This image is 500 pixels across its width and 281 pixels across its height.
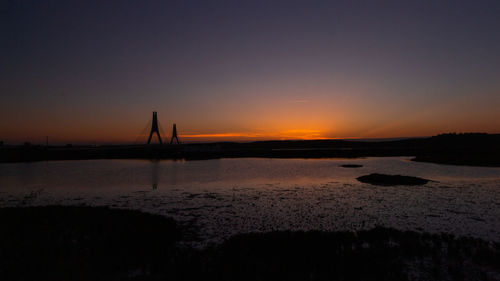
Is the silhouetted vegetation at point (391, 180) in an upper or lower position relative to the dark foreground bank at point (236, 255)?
lower

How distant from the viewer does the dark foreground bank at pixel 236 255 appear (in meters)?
8.02

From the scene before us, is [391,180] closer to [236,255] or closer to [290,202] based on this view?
[290,202]

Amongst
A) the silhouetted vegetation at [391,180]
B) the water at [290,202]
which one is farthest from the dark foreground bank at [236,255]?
the silhouetted vegetation at [391,180]

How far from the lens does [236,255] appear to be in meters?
9.30

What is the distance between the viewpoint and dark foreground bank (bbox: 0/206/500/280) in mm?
8023

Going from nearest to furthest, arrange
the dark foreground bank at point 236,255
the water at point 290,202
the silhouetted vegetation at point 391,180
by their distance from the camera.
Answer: the dark foreground bank at point 236,255
the water at point 290,202
the silhouetted vegetation at point 391,180

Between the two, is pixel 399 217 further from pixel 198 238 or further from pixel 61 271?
pixel 61 271

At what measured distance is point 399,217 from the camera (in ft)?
47.5

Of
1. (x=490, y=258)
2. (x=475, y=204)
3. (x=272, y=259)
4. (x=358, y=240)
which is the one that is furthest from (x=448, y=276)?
(x=475, y=204)

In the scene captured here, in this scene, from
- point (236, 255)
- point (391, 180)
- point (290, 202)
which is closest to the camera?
point (236, 255)

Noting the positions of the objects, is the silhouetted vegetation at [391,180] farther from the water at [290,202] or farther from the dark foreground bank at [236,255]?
the dark foreground bank at [236,255]

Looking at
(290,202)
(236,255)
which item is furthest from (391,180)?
(236,255)

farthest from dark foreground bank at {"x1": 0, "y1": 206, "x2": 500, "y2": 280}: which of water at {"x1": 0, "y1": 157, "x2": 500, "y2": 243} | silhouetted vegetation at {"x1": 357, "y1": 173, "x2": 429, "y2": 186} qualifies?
silhouetted vegetation at {"x1": 357, "y1": 173, "x2": 429, "y2": 186}

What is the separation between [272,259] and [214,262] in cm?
185
